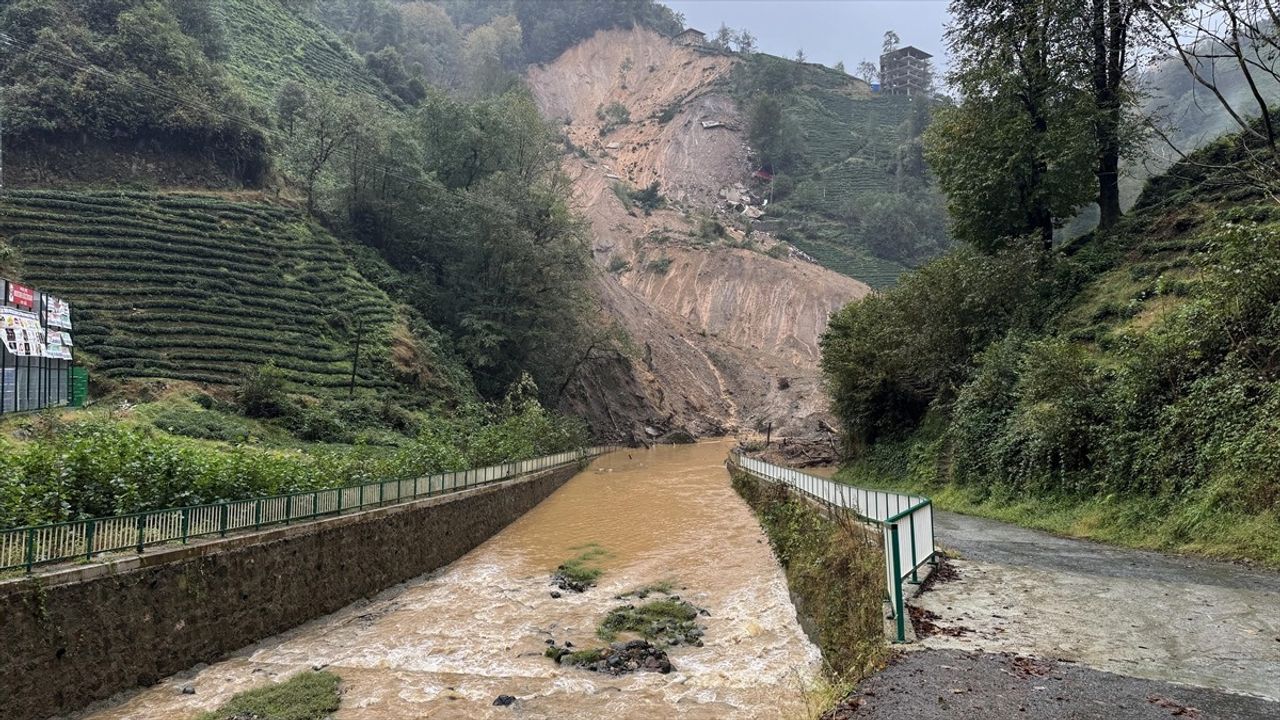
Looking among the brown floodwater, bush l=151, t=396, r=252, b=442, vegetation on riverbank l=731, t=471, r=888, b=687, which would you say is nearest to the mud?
vegetation on riverbank l=731, t=471, r=888, b=687

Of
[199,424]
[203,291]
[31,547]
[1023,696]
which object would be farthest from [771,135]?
[1023,696]

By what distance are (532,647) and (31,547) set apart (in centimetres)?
720

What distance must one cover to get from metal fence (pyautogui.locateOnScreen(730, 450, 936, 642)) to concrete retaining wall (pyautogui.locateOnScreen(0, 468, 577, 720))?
10420 millimetres

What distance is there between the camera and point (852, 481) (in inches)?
1233

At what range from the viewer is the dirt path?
19.4 ft

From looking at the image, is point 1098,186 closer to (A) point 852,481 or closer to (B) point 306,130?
(A) point 852,481

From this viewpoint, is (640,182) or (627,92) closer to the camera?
(640,182)

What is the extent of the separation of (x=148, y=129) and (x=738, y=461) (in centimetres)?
4914

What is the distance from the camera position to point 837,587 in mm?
10898

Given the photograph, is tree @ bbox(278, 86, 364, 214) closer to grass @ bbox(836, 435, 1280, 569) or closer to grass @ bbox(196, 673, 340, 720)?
grass @ bbox(836, 435, 1280, 569)

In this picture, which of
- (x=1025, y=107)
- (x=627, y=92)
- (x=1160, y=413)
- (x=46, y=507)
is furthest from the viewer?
(x=627, y=92)

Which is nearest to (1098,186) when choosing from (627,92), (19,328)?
(19,328)

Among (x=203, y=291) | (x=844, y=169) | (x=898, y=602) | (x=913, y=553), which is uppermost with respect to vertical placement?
(x=844, y=169)

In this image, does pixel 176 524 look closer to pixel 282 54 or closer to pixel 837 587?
pixel 837 587
